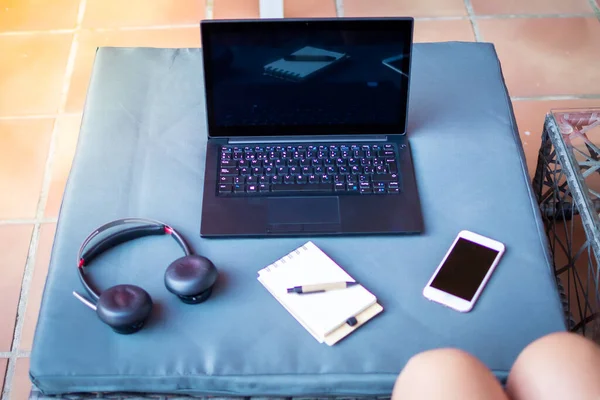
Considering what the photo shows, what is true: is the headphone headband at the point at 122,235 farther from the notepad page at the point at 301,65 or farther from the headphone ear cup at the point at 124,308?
the notepad page at the point at 301,65

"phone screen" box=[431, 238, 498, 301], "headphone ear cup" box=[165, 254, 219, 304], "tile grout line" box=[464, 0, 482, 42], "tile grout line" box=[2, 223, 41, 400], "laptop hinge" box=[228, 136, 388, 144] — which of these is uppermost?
"laptop hinge" box=[228, 136, 388, 144]

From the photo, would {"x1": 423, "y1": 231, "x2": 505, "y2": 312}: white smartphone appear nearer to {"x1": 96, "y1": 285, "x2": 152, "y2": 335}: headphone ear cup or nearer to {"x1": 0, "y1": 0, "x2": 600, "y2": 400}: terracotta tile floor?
{"x1": 96, "y1": 285, "x2": 152, "y2": 335}: headphone ear cup

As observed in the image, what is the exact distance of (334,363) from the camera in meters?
0.85

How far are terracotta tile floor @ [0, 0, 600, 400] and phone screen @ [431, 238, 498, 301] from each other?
0.76 metres

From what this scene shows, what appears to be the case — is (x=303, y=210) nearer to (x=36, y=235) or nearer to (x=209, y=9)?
(x=36, y=235)

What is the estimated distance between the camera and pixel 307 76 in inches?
42.4

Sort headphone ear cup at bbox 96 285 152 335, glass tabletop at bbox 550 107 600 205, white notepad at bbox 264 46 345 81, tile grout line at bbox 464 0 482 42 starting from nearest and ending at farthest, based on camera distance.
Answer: headphone ear cup at bbox 96 285 152 335 < white notepad at bbox 264 46 345 81 < glass tabletop at bbox 550 107 600 205 < tile grout line at bbox 464 0 482 42

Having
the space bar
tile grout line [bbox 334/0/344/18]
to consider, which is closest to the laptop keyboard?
the space bar

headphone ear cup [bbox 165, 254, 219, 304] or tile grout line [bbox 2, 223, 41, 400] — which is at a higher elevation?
headphone ear cup [bbox 165, 254, 219, 304]

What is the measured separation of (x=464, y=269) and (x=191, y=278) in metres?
0.40

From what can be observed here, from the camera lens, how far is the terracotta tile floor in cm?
154

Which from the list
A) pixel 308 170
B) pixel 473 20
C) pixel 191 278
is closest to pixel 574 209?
pixel 308 170

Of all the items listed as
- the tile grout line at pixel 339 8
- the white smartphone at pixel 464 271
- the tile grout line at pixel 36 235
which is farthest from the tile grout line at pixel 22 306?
the tile grout line at pixel 339 8

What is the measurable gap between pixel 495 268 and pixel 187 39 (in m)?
1.36
